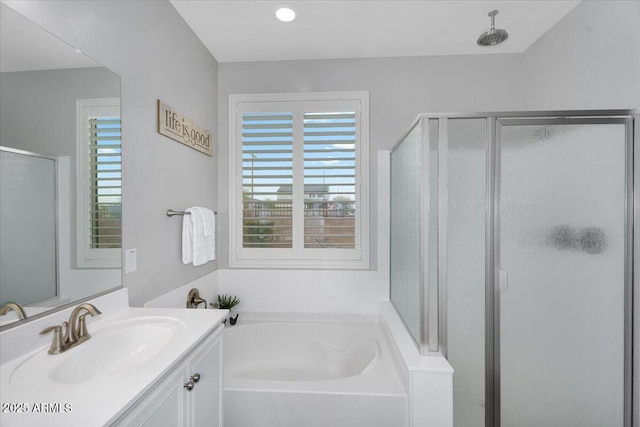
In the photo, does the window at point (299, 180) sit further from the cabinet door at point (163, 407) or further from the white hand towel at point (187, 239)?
the cabinet door at point (163, 407)

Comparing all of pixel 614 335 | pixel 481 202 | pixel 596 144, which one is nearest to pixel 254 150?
pixel 481 202

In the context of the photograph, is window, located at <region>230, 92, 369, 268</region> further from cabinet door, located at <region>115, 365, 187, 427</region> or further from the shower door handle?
cabinet door, located at <region>115, 365, 187, 427</region>

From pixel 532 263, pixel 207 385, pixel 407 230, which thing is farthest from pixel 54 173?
pixel 532 263

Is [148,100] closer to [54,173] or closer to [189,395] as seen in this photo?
[54,173]

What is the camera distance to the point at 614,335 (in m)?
1.43

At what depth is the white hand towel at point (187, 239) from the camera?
1813 mm

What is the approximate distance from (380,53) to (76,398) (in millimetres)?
2615

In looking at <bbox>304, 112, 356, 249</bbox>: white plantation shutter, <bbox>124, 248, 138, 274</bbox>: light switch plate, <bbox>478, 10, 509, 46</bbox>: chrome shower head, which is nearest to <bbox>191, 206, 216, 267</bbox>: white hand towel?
<bbox>124, 248, 138, 274</bbox>: light switch plate

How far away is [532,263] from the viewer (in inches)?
56.6

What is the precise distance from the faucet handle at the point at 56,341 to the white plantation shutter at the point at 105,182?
1.13ft

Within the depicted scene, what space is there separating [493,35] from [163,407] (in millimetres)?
2632

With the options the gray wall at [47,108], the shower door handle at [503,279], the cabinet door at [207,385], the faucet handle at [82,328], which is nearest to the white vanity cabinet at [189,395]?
the cabinet door at [207,385]

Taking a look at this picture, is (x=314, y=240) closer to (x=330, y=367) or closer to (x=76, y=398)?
(x=330, y=367)

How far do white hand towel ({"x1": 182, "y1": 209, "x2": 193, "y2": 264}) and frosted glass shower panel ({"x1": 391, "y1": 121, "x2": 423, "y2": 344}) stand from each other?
1.37m
